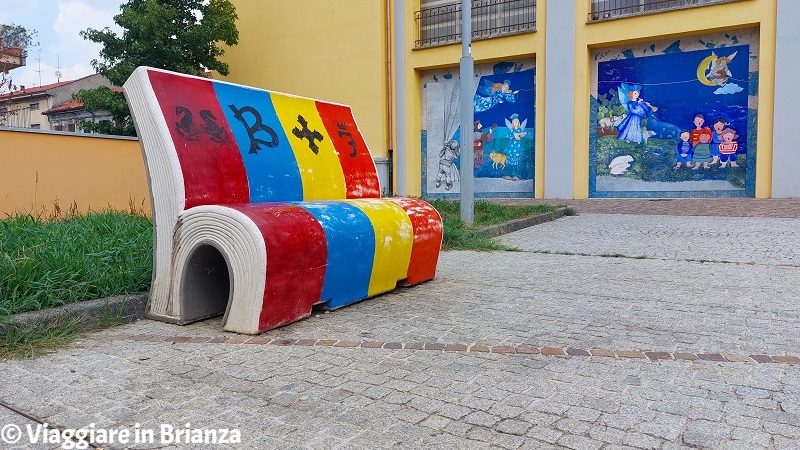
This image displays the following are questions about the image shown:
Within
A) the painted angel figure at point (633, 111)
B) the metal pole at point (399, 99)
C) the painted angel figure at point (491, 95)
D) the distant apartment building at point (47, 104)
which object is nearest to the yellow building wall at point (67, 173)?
the metal pole at point (399, 99)

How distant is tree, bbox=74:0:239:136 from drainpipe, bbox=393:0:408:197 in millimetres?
5247

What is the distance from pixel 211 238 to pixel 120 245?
1.60m

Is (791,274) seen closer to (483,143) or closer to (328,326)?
(328,326)

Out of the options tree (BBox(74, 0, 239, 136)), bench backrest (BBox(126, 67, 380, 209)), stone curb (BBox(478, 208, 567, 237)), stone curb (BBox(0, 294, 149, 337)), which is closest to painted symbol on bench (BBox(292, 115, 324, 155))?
bench backrest (BBox(126, 67, 380, 209))

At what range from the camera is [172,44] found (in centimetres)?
1617

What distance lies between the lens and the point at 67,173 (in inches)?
281

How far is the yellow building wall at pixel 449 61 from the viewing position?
14172 mm

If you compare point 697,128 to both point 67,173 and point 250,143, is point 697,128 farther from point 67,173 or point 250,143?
point 67,173

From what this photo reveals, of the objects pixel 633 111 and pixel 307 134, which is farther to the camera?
pixel 633 111

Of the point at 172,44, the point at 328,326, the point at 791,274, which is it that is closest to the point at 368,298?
the point at 328,326

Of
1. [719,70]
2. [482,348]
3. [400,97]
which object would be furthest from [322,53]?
[482,348]

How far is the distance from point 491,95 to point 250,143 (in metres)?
→ 12.2

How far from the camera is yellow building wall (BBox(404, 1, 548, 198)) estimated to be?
46.5 feet

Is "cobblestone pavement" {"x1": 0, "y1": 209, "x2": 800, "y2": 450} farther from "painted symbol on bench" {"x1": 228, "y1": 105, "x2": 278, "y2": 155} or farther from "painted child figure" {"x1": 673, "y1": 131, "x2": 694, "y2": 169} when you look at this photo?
"painted child figure" {"x1": 673, "y1": 131, "x2": 694, "y2": 169}
